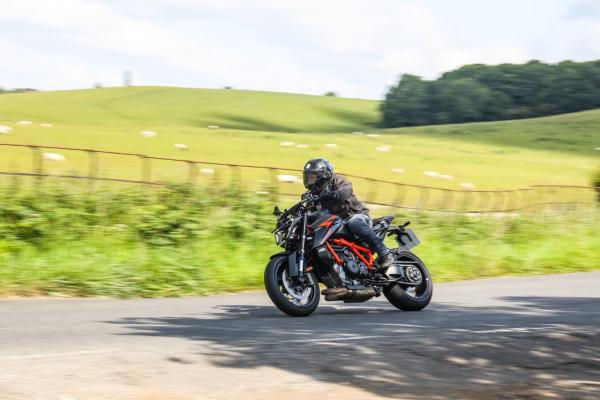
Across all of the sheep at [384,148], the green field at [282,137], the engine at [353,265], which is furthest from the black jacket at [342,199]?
the sheep at [384,148]

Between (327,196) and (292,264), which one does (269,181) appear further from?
(292,264)

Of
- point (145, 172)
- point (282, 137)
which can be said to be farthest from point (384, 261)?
point (282, 137)

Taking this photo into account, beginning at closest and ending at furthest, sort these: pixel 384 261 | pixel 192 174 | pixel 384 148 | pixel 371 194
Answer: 1. pixel 384 261
2. pixel 192 174
3. pixel 371 194
4. pixel 384 148

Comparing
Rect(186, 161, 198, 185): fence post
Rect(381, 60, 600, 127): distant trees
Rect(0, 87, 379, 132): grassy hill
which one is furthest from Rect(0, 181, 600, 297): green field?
Rect(381, 60, 600, 127): distant trees

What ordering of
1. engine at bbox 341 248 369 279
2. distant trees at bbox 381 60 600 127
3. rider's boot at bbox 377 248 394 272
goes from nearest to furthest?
engine at bbox 341 248 369 279, rider's boot at bbox 377 248 394 272, distant trees at bbox 381 60 600 127

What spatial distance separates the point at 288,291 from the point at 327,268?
61 cm

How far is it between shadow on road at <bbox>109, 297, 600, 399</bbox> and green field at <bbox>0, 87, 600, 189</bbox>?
26.9ft

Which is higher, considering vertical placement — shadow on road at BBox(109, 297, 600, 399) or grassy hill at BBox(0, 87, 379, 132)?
grassy hill at BBox(0, 87, 379, 132)

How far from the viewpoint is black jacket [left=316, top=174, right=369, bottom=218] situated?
1077cm

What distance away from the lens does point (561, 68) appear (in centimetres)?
11238

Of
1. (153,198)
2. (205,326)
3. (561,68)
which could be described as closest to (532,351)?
(205,326)

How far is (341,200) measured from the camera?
10789 millimetres

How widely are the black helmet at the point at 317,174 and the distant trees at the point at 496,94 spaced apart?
90057 mm

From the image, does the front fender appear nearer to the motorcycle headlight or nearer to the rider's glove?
the motorcycle headlight
